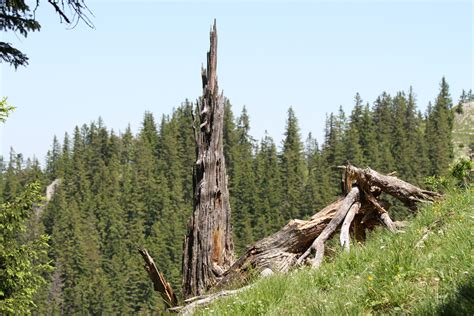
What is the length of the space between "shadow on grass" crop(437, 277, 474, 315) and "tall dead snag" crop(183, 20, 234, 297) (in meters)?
6.21

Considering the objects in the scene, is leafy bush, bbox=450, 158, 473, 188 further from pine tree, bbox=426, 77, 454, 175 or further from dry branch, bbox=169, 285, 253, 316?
pine tree, bbox=426, 77, 454, 175

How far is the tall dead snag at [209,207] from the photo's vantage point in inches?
441

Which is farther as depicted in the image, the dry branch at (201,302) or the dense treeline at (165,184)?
the dense treeline at (165,184)

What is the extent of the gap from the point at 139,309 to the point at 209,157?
10551 centimetres

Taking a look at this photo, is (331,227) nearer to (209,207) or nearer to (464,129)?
→ (209,207)

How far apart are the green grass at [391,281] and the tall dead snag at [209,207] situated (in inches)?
144

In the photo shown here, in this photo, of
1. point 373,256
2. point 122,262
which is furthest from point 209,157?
point 122,262

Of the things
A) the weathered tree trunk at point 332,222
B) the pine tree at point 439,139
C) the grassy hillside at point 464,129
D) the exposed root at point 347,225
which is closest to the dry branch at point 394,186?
the weathered tree trunk at point 332,222

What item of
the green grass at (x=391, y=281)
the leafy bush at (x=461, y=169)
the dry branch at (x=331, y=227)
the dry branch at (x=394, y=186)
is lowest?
the green grass at (x=391, y=281)

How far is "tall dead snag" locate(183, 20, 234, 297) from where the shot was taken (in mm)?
11211

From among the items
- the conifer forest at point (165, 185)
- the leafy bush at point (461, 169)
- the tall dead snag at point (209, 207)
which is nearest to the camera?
the leafy bush at point (461, 169)

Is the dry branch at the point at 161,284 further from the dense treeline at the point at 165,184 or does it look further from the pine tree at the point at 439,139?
the pine tree at the point at 439,139

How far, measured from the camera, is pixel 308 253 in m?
9.48

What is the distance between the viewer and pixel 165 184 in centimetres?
14375
